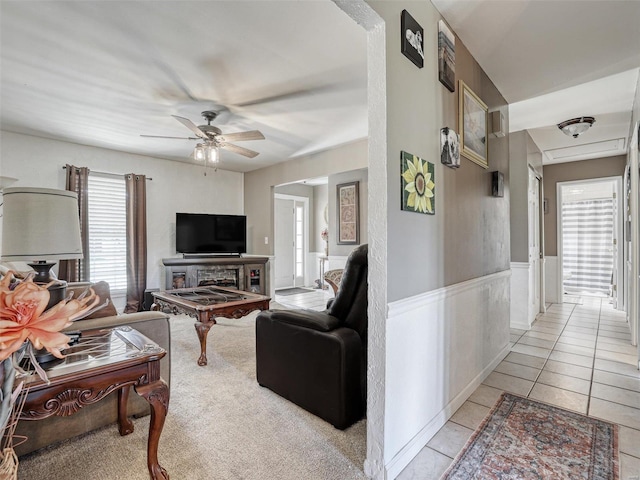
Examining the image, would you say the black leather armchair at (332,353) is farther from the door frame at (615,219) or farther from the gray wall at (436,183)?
the door frame at (615,219)

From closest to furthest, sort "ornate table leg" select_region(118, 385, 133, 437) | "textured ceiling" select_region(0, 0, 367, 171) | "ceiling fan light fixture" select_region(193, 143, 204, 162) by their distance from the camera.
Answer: "ornate table leg" select_region(118, 385, 133, 437) < "textured ceiling" select_region(0, 0, 367, 171) < "ceiling fan light fixture" select_region(193, 143, 204, 162)

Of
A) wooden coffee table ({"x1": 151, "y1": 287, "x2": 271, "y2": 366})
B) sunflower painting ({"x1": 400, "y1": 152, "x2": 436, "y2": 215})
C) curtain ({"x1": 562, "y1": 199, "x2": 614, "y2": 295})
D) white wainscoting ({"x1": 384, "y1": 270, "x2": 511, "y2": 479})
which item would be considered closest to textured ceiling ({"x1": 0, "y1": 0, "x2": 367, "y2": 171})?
sunflower painting ({"x1": 400, "y1": 152, "x2": 436, "y2": 215})

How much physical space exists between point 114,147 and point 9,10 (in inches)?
118

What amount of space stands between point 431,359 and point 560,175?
5578 mm

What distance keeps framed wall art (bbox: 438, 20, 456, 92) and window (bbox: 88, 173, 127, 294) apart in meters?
4.87

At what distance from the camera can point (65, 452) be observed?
1661 mm

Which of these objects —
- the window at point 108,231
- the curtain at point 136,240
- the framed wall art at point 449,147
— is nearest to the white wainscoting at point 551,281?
the framed wall art at point 449,147

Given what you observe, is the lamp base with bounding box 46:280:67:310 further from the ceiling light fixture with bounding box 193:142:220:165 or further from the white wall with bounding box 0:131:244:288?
the white wall with bounding box 0:131:244:288

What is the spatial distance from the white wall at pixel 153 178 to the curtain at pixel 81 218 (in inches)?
5.6

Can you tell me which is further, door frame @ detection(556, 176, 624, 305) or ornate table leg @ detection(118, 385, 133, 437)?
door frame @ detection(556, 176, 624, 305)

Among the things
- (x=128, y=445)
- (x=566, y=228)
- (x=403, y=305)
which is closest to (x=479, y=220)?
(x=403, y=305)

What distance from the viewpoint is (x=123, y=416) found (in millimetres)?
1806

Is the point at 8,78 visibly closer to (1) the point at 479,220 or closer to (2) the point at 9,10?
(2) the point at 9,10

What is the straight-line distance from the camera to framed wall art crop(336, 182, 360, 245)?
17.5 ft
